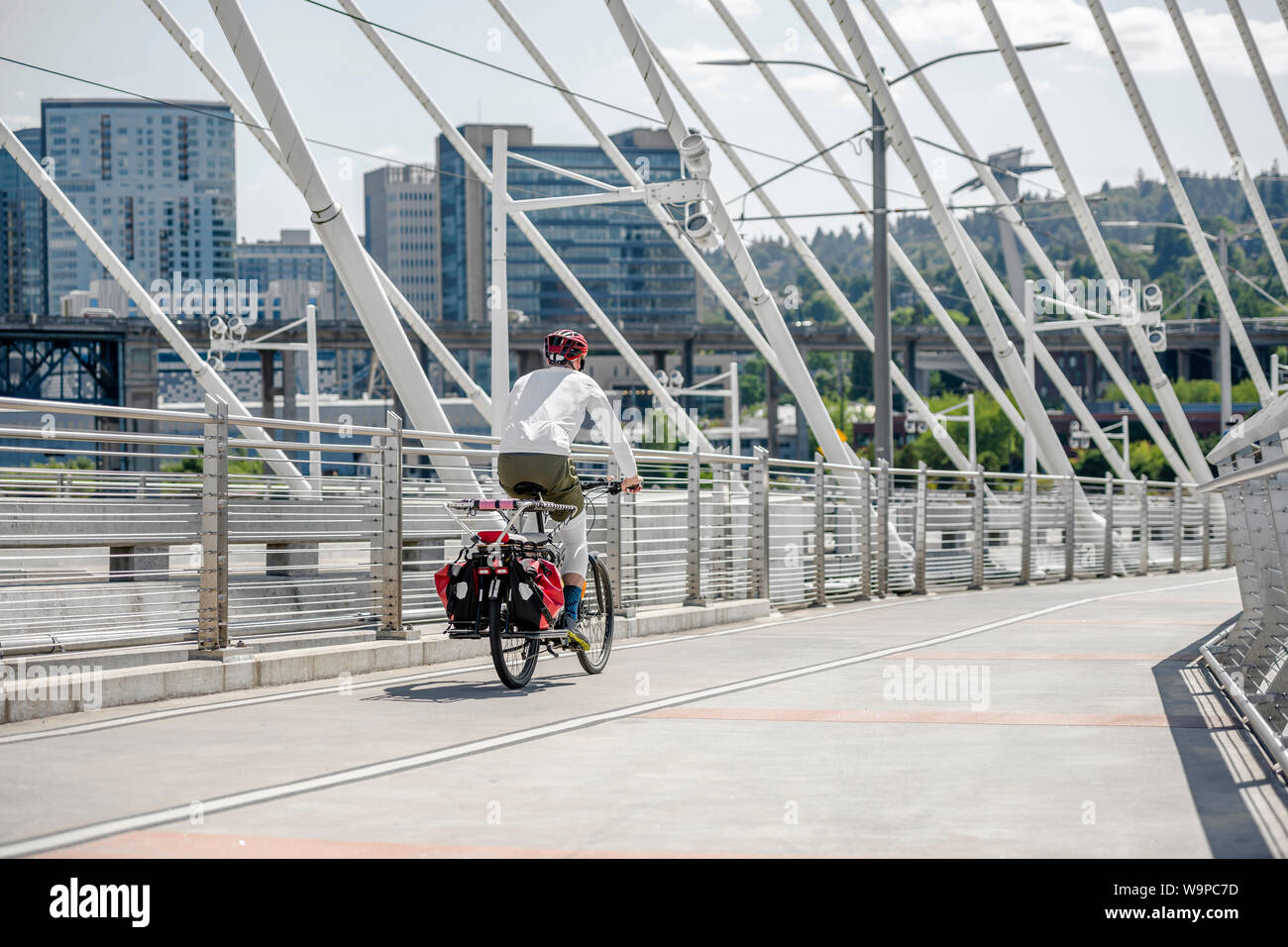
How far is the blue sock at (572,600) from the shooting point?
9.52 metres

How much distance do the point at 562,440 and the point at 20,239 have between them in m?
162

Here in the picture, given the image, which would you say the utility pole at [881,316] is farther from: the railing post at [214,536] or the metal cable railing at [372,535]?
the railing post at [214,536]

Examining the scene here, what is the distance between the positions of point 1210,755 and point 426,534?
7.00m

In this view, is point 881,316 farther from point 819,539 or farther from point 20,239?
point 20,239

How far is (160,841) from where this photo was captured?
4949 mm

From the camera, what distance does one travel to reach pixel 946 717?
317 inches

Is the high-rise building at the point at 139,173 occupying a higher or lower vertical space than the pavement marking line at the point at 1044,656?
higher

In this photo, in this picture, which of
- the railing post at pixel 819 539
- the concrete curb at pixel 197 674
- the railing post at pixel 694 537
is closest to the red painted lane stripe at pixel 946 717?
the concrete curb at pixel 197 674

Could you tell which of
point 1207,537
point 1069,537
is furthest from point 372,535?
point 1207,537

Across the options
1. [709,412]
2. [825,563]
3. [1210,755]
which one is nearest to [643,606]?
[825,563]

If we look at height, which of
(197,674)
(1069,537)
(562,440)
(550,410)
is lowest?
(197,674)

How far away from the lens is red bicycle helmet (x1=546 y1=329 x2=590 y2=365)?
9547 mm

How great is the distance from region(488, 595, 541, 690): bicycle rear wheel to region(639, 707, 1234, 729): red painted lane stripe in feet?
3.34

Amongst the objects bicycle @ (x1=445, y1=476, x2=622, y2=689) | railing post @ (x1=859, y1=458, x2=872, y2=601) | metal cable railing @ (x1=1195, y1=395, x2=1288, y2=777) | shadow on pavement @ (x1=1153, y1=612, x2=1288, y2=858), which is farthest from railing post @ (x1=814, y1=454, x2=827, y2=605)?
bicycle @ (x1=445, y1=476, x2=622, y2=689)
